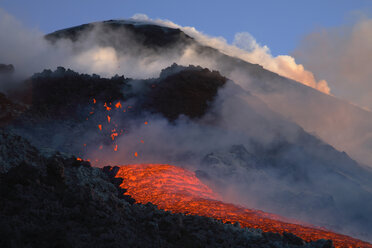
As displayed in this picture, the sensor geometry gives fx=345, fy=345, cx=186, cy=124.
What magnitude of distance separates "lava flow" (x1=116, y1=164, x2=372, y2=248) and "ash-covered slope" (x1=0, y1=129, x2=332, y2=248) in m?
4.10

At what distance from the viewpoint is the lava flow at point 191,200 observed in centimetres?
1312

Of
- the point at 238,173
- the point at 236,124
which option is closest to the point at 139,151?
the point at 238,173

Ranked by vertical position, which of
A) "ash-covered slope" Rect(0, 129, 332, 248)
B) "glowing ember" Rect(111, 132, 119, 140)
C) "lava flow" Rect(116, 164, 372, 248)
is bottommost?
"ash-covered slope" Rect(0, 129, 332, 248)

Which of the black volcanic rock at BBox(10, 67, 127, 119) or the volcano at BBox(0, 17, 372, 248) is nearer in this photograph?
the volcano at BBox(0, 17, 372, 248)

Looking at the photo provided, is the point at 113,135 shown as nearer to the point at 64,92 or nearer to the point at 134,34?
the point at 64,92

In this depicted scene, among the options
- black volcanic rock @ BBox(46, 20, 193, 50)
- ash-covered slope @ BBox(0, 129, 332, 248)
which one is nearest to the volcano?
ash-covered slope @ BBox(0, 129, 332, 248)

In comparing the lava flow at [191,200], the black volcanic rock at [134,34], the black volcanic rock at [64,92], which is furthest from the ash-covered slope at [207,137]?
the black volcanic rock at [134,34]

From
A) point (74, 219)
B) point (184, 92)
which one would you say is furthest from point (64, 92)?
point (74, 219)

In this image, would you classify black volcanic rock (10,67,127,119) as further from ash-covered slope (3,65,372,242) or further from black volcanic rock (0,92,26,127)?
black volcanic rock (0,92,26,127)

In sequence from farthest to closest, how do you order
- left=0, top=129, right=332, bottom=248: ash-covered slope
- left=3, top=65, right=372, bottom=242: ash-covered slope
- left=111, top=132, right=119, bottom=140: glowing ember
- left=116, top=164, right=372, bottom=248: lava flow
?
left=111, top=132, right=119, bottom=140: glowing ember → left=3, top=65, right=372, bottom=242: ash-covered slope → left=116, top=164, right=372, bottom=248: lava flow → left=0, top=129, right=332, bottom=248: ash-covered slope

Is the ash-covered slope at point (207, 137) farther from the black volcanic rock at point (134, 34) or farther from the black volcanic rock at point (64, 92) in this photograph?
the black volcanic rock at point (134, 34)

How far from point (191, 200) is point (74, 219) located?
8942mm

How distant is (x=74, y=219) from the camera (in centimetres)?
726

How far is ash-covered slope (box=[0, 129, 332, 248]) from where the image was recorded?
6457mm
